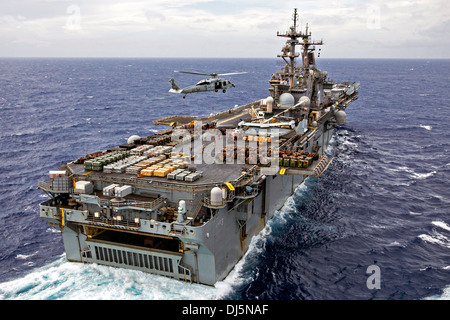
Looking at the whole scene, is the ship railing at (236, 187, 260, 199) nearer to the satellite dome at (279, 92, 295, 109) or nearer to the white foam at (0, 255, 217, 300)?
the white foam at (0, 255, 217, 300)

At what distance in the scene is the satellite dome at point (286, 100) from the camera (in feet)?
160

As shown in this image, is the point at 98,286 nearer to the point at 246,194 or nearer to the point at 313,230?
the point at 246,194

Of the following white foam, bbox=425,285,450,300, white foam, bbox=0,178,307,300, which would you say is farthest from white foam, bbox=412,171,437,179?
white foam, bbox=0,178,307,300

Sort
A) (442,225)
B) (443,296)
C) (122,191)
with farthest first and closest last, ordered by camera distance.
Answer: (442,225), (122,191), (443,296)

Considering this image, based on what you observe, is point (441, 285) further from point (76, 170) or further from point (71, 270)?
point (76, 170)

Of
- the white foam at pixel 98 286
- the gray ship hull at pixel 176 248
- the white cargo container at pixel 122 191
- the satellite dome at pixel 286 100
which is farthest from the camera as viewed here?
the satellite dome at pixel 286 100

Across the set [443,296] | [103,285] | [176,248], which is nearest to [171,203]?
[176,248]

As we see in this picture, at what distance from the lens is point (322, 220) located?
121 feet

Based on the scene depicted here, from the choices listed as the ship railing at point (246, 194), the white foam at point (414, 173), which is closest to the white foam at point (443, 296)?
the ship railing at point (246, 194)

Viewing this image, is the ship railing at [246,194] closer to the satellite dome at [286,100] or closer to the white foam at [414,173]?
the satellite dome at [286,100]

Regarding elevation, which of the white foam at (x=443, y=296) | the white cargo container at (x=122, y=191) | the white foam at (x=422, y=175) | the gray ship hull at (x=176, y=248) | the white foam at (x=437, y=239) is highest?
the white cargo container at (x=122, y=191)

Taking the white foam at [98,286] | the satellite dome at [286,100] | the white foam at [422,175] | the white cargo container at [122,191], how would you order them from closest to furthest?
the white foam at [98,286]
the white cargo container at [122,191]
the white foam at [422,175]
the satellite dome at [286,100]

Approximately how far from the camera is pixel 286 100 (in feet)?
160

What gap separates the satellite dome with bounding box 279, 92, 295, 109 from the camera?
160ft
